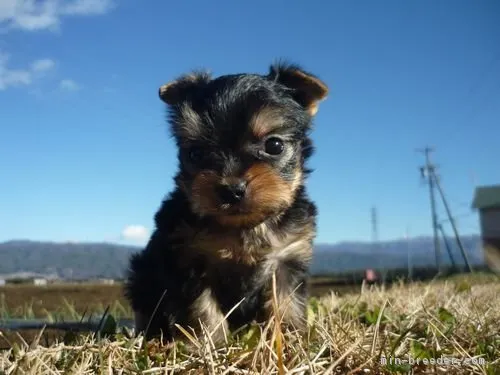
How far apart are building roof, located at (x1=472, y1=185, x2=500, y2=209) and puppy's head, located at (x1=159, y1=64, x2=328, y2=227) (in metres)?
25.4

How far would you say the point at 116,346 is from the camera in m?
3.21

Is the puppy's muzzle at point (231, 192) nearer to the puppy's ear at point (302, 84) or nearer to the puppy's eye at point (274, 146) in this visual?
the puppy's eye at point (274, 146)

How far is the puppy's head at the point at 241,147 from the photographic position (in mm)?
3908

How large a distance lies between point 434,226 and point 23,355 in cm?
2138

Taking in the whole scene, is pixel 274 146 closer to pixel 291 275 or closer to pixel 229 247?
pixel 229 247

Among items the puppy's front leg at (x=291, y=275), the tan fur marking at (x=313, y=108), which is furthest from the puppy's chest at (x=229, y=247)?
the tan fur marking at (x=313, y=108)

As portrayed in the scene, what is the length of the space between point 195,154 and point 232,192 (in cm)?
67

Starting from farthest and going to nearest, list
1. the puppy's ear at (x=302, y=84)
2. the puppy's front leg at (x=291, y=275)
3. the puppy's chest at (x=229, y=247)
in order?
the puppy's ear at (x=302, y=84) → the puppy's front leg at (x=291, y=275) → the puppy's chest at (x=229, y=247)

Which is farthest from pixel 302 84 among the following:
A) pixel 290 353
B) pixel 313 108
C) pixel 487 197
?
pixel 487 197

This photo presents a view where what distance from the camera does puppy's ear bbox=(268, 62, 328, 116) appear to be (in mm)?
4867

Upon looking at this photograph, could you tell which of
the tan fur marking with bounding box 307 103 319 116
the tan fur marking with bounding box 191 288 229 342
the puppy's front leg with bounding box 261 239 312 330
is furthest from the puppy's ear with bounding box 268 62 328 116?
the tan fur marking with bounding box 191 288 229 342

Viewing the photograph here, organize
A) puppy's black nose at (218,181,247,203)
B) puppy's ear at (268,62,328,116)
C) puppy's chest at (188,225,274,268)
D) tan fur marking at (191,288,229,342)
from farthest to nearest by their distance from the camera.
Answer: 1. puppy's ear at (268,62,328,116)
2. puppy's chest at (188,225,274,268)
3. tan fur marking at (191,288,229,342)
4. puppy's black nose at (218,181,247,203)

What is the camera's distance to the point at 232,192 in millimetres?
3822

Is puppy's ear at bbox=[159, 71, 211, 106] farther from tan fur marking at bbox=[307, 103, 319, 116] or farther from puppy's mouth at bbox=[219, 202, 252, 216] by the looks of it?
puppy's mouth at bbox=[219, 202, 252, 216]
